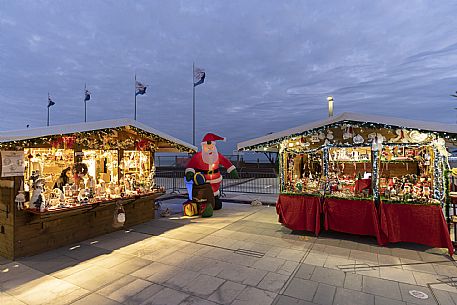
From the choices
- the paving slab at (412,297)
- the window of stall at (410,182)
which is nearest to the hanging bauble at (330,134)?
the window of stall at (410,182)

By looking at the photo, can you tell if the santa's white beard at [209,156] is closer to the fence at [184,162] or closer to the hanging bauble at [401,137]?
the hanging bauble at [401,137]

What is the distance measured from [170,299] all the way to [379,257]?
4.17m

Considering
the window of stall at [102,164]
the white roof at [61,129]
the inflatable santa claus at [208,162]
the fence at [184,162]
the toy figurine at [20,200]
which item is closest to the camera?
the white roof at [61,129]

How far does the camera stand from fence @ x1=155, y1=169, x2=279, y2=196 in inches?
567

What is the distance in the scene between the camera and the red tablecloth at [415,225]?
201 inches

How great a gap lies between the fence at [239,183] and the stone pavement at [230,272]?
24.5 ft

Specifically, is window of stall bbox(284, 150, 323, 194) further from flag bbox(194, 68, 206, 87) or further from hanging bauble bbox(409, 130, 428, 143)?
flag bbox(194, 68, 206, 87)

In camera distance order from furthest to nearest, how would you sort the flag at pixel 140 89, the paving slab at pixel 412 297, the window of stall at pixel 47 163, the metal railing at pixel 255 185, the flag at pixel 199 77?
the flag at pixel 199 77 → the flag at pixel 140 89 → the metal railing at pixel 255 185 → the window of stall at pixel 47 163 → the paving slab at pixel 412 297

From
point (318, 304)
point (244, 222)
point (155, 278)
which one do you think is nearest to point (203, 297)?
point (155, 278)

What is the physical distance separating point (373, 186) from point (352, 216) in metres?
0.88

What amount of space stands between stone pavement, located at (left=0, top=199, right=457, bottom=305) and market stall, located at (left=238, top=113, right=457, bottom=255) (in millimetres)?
Answer: 413

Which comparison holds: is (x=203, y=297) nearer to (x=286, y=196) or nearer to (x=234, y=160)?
(x=286, y=196)

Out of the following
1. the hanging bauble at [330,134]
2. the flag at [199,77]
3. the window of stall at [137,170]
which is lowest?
the window of stall at [137,170]

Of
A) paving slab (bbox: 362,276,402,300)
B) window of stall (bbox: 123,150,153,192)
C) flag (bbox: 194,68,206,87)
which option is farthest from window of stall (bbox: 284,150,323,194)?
flag (bbox: 194,68,206,87)
